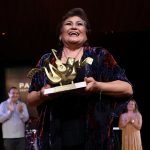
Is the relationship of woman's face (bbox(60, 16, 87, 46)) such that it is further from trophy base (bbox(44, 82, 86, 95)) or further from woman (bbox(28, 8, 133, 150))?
trophy base (bbox(44, 82, 86, 95))

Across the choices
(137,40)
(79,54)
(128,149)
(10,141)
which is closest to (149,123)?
(137,40)

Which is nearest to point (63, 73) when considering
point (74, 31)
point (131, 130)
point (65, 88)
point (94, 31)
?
point (65, 88)

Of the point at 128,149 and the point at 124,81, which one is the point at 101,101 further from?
the point at 128,149

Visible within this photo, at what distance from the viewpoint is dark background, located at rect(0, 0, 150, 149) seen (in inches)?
223

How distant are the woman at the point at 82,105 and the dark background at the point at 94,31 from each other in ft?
13.5

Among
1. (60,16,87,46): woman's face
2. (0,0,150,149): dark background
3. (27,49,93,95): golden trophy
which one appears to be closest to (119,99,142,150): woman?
(0,0,150,149): dark background

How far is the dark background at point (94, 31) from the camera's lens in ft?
18.6

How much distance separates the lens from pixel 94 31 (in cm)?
652

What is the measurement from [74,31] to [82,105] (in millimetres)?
289

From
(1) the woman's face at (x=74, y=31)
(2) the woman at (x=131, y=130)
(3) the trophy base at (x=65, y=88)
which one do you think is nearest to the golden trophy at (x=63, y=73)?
(3) the trophy base at (x=65, y=88)

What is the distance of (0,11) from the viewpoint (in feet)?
18.9

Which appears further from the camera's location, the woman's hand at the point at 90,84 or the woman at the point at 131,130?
the woman at the point at 131,130

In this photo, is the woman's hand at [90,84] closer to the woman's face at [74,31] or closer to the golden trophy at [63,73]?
the golden trophy at [63,73]

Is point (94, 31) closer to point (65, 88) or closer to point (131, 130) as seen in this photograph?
point (131, 130)
